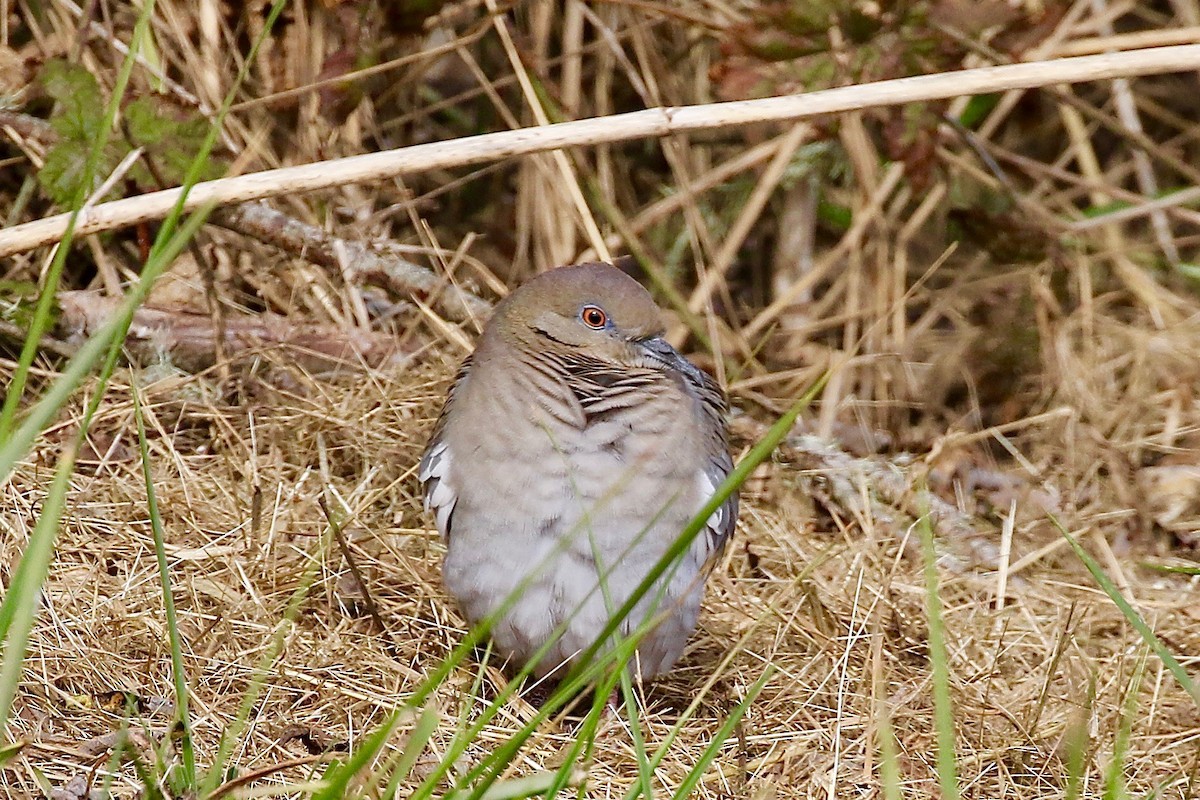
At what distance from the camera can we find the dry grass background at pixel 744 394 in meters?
2.91

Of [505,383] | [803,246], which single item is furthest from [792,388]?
[505,383]

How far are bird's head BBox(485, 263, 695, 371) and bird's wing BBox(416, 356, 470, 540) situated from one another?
0.29 metres

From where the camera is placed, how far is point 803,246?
211 inches

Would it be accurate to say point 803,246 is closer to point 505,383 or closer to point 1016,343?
point 1016,343

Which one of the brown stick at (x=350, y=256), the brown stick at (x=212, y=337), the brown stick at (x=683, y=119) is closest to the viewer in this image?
the brown stick at (x=683, y=119)

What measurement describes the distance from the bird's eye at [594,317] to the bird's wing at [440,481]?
387mm

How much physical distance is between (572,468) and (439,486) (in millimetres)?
367

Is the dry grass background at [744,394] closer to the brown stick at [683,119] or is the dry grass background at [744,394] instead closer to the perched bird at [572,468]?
the perched bird at [572,468]

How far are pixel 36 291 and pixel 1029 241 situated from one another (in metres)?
3.03

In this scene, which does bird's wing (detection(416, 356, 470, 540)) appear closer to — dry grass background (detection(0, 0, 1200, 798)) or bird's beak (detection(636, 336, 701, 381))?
dry grass background (detection(0, 0, 1200, 798))

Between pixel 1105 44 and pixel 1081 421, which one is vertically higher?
pixel 1105 44

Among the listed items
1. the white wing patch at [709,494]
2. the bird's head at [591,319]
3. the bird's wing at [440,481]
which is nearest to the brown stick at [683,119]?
the bird's head at [591,319]

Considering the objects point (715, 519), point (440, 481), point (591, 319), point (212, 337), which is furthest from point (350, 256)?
point (715, 519)

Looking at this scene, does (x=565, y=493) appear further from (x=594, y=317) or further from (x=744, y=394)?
(x=744, y=394)
